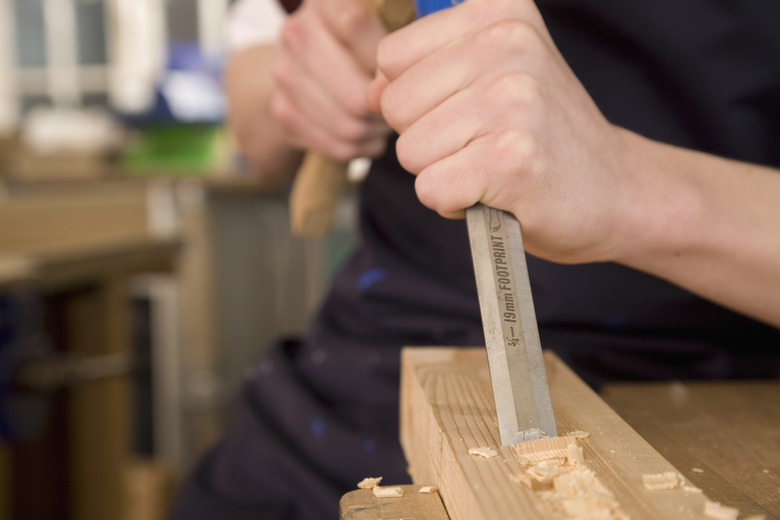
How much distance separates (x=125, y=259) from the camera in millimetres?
1517

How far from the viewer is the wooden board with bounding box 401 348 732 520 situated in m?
0.31

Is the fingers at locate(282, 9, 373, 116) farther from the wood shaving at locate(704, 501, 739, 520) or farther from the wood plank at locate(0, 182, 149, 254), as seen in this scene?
the wood plank at locate(0, 182, 149, 254)

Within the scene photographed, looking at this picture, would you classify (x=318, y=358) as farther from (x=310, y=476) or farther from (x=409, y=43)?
(x=409, y=43)

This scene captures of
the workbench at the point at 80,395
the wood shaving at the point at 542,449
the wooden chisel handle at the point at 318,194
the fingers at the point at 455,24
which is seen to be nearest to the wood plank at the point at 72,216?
the workbench at the point at 80,395

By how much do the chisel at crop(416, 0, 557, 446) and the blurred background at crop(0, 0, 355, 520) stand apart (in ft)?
2.87

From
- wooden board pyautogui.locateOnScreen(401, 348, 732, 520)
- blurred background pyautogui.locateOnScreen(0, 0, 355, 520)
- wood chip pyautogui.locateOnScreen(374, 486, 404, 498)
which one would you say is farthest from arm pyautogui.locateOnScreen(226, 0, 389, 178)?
blurred background pyautogui.locateOnScreen(0, 0, 355, 520)

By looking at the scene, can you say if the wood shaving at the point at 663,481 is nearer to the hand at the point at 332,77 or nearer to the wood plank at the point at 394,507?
the wood plank at the point at 394,507

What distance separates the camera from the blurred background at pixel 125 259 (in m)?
1.42

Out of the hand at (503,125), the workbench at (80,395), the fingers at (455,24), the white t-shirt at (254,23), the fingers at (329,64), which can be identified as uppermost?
the white t-shirt at (254,23)

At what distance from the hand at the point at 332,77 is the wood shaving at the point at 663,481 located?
411mm

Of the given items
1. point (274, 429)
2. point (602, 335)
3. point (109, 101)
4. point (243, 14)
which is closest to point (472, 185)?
point (602, 335)

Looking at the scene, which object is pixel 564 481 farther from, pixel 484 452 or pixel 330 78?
pixel 330 78

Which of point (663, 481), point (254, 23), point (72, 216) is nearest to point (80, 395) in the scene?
point (72, 216)

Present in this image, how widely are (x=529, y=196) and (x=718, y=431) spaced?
0.76 feet
